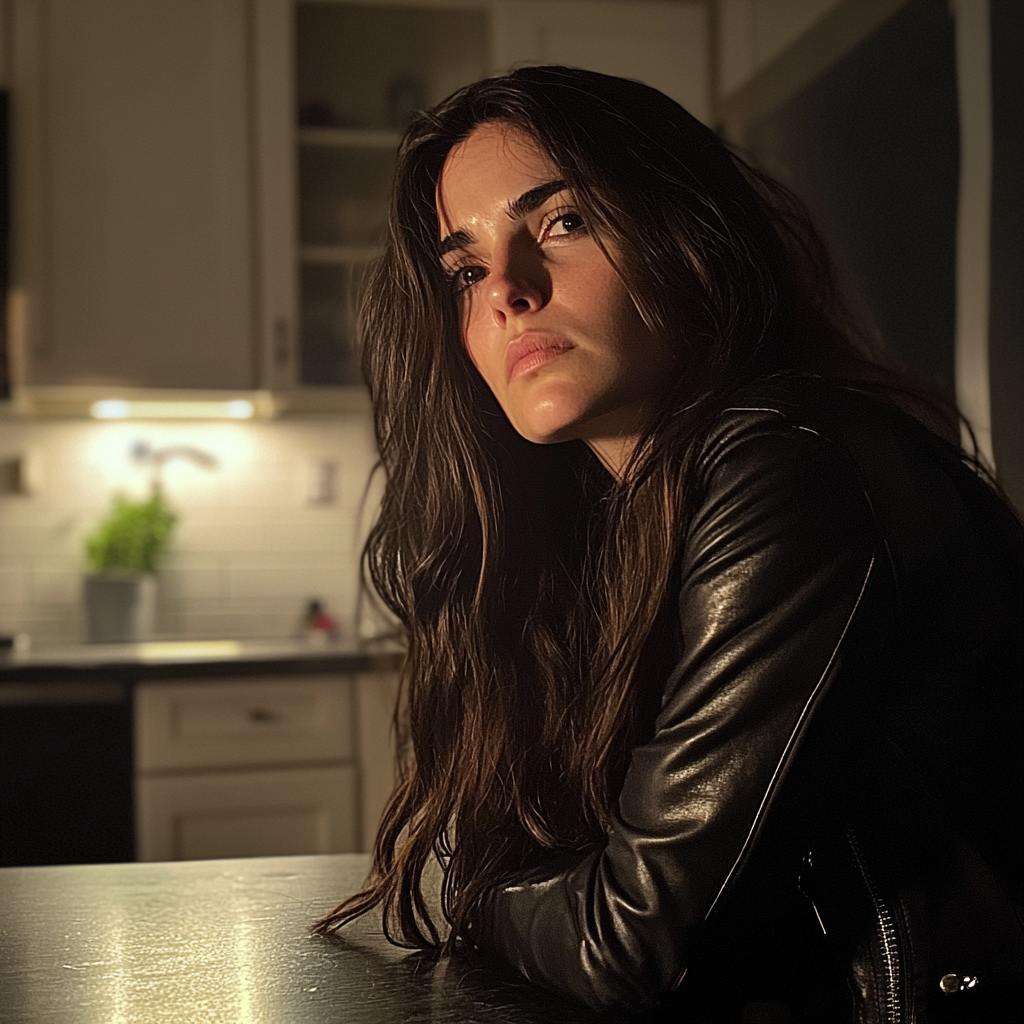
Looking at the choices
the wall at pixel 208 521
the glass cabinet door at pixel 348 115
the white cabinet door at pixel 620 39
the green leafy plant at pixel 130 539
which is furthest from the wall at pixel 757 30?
the green leafy plant at pixel 130 539

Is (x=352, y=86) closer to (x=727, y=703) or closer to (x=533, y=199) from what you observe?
(x=533, y=199)

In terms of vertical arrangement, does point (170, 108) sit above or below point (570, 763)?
above

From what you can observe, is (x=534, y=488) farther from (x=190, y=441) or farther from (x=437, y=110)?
(x=190, y=441)

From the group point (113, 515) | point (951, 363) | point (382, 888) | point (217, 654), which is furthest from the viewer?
point (113, 515)

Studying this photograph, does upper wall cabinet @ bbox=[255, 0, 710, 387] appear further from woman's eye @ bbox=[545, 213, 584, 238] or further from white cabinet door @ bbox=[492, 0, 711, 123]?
woman's eye @ bbox=[545, 213, 584, 238]

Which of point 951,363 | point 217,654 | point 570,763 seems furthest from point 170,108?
point 570,763

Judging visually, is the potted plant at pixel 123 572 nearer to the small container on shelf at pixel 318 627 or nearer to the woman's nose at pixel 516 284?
the small container on shelf at pixel 318 627

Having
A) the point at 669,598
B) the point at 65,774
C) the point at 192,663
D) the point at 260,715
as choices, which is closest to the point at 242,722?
the point at 260,715

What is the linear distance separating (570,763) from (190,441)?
2.39m

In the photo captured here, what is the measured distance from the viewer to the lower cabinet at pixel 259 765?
2.41m

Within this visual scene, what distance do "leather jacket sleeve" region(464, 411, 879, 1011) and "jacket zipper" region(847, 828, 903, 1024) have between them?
7 cm

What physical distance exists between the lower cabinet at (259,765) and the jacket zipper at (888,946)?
1.81 m

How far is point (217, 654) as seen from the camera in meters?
2.51

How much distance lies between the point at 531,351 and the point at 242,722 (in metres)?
1.82
